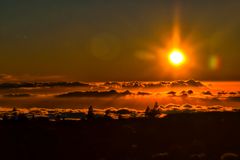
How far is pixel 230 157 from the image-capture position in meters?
192

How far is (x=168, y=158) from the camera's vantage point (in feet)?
634

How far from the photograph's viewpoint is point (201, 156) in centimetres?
19825

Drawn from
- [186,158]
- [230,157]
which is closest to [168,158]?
[186,158]

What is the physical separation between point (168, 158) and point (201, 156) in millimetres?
14543

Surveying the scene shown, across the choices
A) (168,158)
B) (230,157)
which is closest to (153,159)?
(168,158)

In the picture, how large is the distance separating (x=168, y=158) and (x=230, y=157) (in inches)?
942

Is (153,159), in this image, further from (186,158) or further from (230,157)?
(230,157)

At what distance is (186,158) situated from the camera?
19412 centimetres

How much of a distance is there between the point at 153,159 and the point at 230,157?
30.2 m

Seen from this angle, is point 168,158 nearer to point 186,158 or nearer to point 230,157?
point 186,158

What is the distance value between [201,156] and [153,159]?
63.2 ft

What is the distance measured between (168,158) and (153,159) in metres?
7.55

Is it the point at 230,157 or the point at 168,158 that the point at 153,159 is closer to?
the point at 168,158
